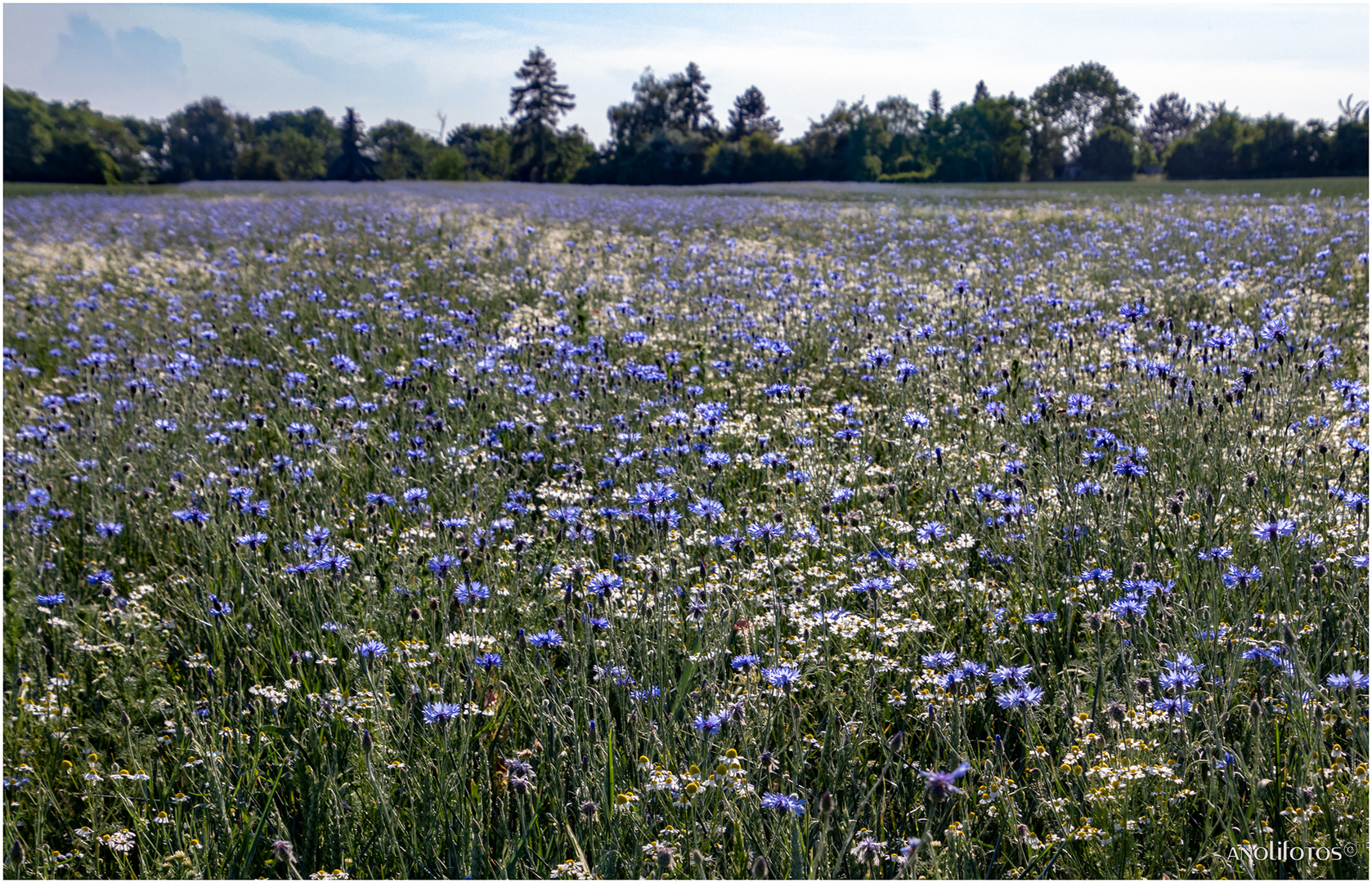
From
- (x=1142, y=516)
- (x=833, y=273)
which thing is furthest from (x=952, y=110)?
(x=1142, y=516)

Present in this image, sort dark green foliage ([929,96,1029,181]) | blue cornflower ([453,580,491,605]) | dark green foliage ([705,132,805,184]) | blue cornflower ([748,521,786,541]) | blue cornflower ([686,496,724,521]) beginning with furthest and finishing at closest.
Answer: dark green foliage ([929,96,1029,181]), dark green foliage ([705,132,805,184]), blue cornflower ([686,496,724,521]), blue cornflower ([748,521,786,541]), blue cornflower ([453,580,491,605])

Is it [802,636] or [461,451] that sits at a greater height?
[461,451]

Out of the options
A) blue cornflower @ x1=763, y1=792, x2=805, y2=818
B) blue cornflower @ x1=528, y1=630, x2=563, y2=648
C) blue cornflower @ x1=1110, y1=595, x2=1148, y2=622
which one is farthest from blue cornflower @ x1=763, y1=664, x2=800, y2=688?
blue cornflower @ x1=1110, y1=595, x2=1148, y2=622

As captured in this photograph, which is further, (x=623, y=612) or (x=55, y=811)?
(x=623, y=612)

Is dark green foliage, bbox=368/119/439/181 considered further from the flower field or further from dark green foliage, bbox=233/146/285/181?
the flower field

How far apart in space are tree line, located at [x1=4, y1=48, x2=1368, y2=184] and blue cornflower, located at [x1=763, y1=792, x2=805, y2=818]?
158 feet

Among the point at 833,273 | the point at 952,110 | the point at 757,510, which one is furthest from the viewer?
the point at 952,110

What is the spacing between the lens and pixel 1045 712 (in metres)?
→ 2.13

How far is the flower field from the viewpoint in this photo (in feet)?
5.98

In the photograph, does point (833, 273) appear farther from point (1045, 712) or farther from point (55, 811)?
point (55, 811)

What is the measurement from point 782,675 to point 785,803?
339 mm

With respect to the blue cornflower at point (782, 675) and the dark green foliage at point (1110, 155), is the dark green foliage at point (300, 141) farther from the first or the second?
the blue cornflower at point (782, 675)

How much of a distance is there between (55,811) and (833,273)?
7.36m

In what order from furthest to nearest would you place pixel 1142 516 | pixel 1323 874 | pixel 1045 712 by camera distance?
1. pixel 1142 516
2. pixel 1045 712
3. pixel 1323 874
